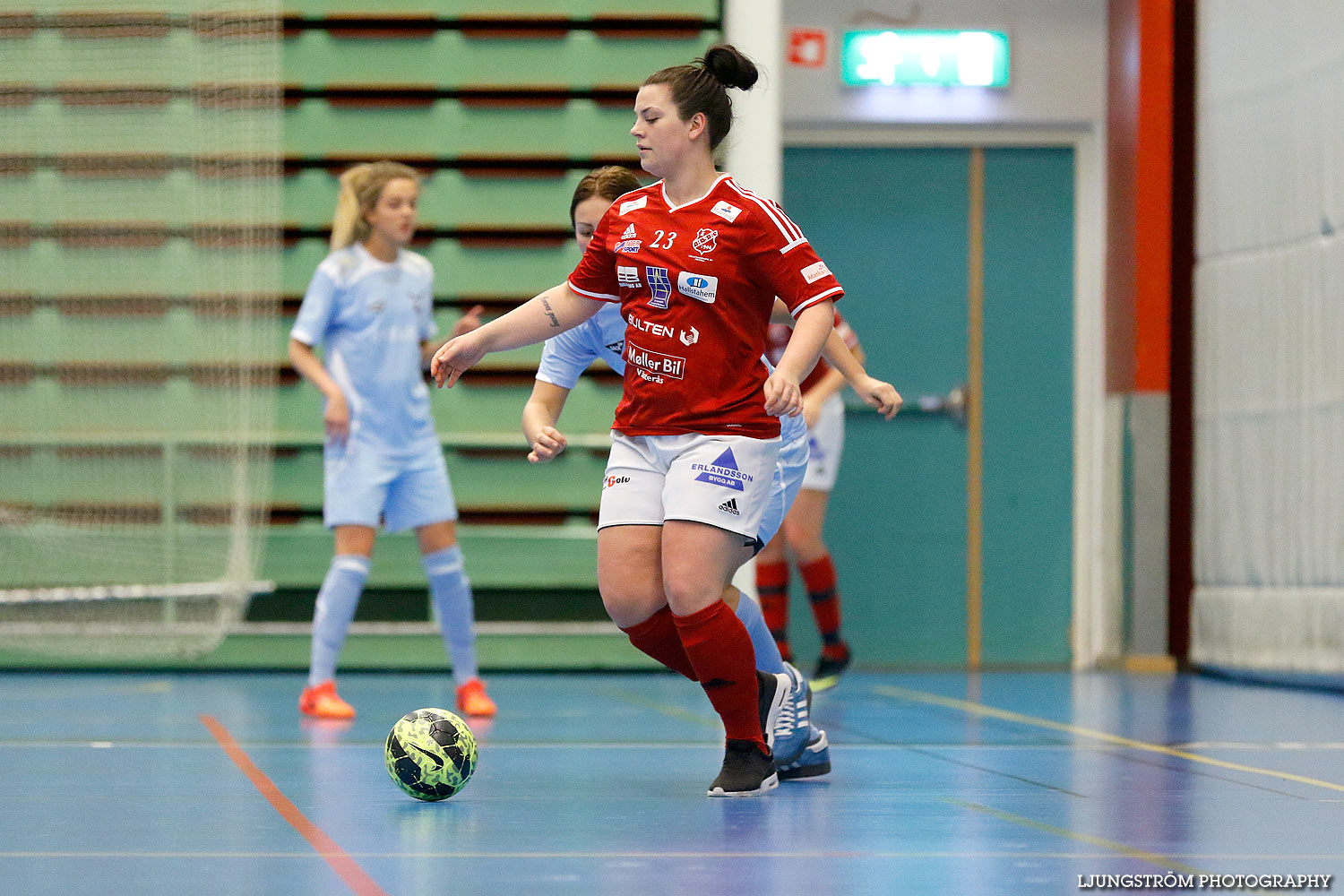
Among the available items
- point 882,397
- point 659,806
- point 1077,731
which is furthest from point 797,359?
point 1077,731

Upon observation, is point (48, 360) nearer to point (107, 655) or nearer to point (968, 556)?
point (107, 655)

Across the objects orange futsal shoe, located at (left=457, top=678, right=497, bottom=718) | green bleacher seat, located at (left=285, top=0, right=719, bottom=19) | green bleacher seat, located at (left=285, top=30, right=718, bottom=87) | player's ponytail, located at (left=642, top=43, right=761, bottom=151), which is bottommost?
orange futsal shoe, located at (left=457, top=678, right=497, bottom=718)

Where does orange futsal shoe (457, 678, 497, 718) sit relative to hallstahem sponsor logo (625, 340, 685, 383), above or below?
below

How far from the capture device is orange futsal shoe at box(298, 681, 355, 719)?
195 inches

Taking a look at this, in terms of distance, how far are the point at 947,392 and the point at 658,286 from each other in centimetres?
497

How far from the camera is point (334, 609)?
5250mm

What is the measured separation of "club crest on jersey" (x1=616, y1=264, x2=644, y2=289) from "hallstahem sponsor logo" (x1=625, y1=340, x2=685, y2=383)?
121 mm

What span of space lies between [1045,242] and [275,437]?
12.9 ft

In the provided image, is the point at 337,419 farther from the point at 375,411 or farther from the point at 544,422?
the point at 544,422

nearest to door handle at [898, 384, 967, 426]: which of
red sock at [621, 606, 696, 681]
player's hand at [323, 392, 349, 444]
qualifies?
player's hand at [323, 392, 349, 444]

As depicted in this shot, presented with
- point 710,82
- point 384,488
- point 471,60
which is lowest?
point 384,488

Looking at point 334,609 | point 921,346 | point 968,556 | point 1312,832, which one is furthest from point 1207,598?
point 1312,832

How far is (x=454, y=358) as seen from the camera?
3.29m

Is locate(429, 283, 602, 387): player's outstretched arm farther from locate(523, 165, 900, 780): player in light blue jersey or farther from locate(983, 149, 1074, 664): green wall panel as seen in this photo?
locate(983, 149, 1074, 664): green wall panel
